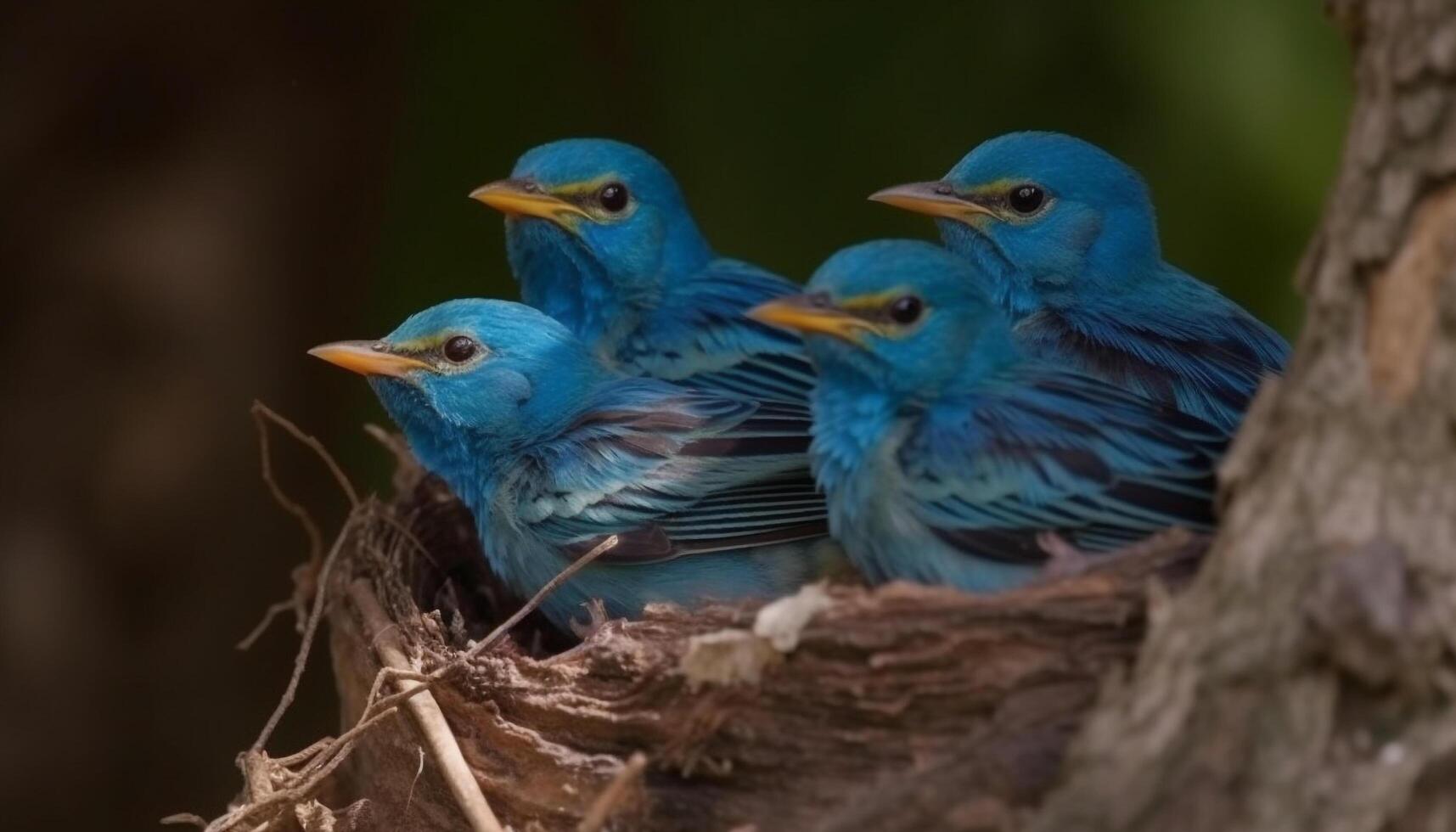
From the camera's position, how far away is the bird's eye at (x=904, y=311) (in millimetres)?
4207

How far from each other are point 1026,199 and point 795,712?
200cm

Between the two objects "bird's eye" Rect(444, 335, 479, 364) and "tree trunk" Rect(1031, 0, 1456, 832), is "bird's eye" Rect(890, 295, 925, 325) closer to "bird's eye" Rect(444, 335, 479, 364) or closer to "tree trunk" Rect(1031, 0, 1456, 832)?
"tree trunk" Rect(1031, 0, 1456, 832)

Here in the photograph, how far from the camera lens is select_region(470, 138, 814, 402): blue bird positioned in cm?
547

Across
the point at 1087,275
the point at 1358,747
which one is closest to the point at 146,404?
the point at 1087,275

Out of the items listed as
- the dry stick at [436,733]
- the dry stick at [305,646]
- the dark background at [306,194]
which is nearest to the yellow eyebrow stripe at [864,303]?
the dry stick at [436,733]

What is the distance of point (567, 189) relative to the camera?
5.56 metres

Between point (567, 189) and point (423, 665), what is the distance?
5.54 ft

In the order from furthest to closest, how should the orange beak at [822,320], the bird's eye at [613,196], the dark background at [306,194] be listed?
the dark background at [306,194] < the bird's eye at [613,196] < the orange beak at [822,320]

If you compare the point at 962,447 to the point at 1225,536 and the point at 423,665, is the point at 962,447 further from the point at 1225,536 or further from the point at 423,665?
the point at 423,665

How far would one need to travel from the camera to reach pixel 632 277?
18.6 ft

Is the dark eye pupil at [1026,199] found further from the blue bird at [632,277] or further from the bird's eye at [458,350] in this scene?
the bird's eye at [458,350]

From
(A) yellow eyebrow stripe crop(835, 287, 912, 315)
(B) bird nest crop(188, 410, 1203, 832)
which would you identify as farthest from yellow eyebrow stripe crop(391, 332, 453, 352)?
(A) yellow eyebrow stripe crop(835, 287, 912, 315)

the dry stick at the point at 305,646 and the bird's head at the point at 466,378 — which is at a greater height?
the bird's head at the point at 466,378

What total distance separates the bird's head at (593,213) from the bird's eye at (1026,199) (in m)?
1.08
